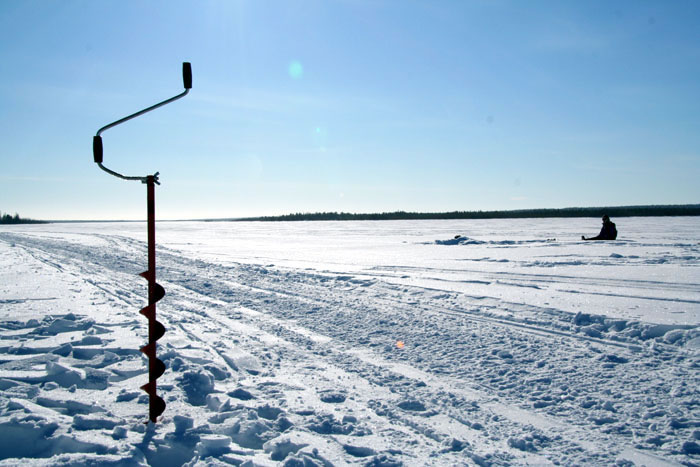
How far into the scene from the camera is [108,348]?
501cm

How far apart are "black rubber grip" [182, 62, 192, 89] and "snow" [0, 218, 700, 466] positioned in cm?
251

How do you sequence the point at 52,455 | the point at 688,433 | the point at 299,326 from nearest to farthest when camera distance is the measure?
the point at 52,455
the point at 688,433
the point at 299,326

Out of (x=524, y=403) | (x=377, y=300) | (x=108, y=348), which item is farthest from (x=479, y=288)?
(x=108, y=348)

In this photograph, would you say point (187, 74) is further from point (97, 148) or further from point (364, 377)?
point (364, 377)

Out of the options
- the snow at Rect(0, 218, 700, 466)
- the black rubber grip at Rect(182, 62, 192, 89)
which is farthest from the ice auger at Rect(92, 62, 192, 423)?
the snow at Rect(0, 218, 700, 466)

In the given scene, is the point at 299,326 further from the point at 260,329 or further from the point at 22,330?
the point at 22,330

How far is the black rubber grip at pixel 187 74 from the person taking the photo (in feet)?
10.3

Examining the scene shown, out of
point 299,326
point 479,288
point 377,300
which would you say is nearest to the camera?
point 299,326

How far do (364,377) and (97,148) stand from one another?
2986mm

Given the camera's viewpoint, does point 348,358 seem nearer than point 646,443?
No

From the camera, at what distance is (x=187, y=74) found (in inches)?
124

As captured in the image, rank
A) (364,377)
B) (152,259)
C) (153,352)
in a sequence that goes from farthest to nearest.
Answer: (364,377) → (153,352) → (152,259)

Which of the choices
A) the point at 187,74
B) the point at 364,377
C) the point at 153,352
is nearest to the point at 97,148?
the point at 187,74

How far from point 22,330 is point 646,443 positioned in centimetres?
703
